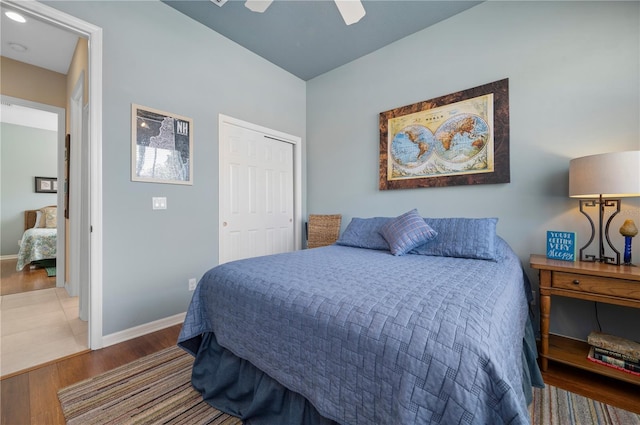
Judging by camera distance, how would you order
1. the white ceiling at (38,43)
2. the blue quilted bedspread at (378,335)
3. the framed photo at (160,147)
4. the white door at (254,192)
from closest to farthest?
the blue quilted bedspread at (378,335) → the framed photo at (160,147) → the white ceiling at (38,43) → the white door at (254,192)

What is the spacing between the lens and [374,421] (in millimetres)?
798

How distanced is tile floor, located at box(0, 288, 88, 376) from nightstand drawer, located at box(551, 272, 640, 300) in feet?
11.2

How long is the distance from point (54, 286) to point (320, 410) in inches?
172

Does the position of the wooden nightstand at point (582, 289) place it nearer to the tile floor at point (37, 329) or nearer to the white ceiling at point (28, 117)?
the tile floor at point (37, 329)

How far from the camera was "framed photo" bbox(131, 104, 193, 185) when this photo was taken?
2195mm

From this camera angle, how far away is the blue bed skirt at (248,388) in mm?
1078

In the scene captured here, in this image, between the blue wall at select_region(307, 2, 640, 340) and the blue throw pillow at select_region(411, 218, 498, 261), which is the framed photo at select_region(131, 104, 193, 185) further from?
the blue throw pillow at select_region(411, 218, 498, 261)

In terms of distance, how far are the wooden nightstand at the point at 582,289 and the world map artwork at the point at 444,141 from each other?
1004 millimetres

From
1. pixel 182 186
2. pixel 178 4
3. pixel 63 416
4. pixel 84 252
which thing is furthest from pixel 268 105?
pixel 63 416

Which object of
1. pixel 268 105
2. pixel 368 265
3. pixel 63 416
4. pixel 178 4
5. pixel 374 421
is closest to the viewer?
pixel 374 421

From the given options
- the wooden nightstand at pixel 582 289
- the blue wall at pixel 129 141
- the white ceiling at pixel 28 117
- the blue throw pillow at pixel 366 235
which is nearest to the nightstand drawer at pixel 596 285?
the wooden nightstand at pixel 582 289

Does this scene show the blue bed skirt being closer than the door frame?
Yes

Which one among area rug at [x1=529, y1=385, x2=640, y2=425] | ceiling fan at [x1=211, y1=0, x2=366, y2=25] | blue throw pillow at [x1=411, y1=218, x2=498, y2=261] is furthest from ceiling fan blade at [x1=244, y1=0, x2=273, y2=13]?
area rug at [x1=529, y1=385, x2=640, y2=425]

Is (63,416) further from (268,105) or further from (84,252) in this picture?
(268,105)
